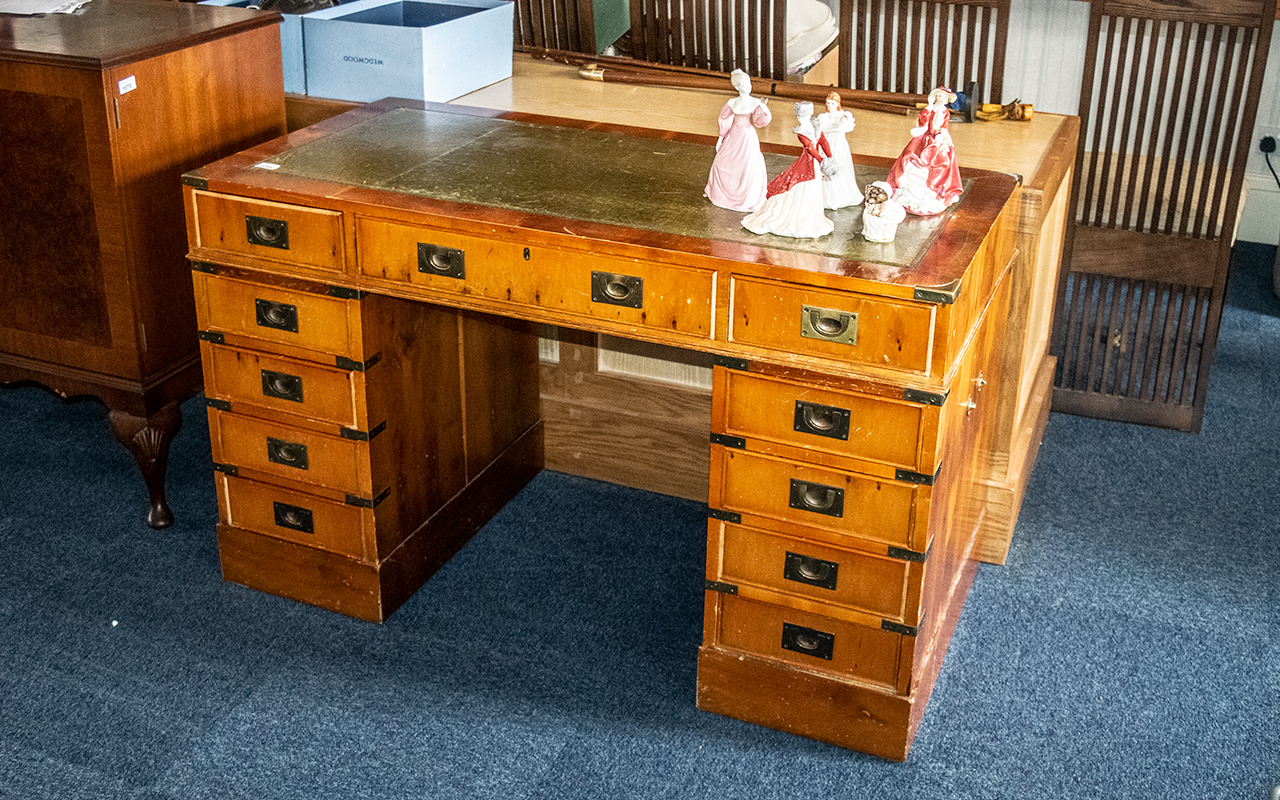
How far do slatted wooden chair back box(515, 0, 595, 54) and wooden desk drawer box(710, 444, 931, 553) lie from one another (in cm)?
162

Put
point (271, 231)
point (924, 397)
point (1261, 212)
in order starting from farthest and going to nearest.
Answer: point (1261, 212) < point (271, 231) < point (924, 397)

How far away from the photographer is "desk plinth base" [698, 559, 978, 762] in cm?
208

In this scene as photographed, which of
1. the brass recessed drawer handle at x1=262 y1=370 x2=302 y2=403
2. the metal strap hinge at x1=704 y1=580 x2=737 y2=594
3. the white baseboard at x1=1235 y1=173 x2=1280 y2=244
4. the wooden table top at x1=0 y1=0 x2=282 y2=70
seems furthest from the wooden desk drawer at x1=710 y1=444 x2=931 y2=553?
the white baseboard at x1=1235 y1=173 x2=1280 y2=244

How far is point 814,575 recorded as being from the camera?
6.68 ft

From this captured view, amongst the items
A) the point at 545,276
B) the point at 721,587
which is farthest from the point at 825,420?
the point at 545,276

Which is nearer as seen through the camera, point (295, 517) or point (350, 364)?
point (350, 364)

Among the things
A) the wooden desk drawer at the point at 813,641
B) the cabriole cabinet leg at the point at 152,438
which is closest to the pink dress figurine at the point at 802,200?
the wooden desk drawer at the point at 813,641

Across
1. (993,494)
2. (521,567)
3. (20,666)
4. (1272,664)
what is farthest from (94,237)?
(1272,664)

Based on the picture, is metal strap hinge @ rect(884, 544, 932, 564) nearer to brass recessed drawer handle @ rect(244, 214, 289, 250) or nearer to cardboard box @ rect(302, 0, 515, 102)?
brass recessed drawer handle @ rect(244, 214, 289, 250)

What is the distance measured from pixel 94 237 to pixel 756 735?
1507mm

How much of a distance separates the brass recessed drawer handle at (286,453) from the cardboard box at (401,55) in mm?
775

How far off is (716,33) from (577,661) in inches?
61.4

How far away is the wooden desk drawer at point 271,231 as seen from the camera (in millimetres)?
2125

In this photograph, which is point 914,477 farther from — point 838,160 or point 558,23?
point 558,23
